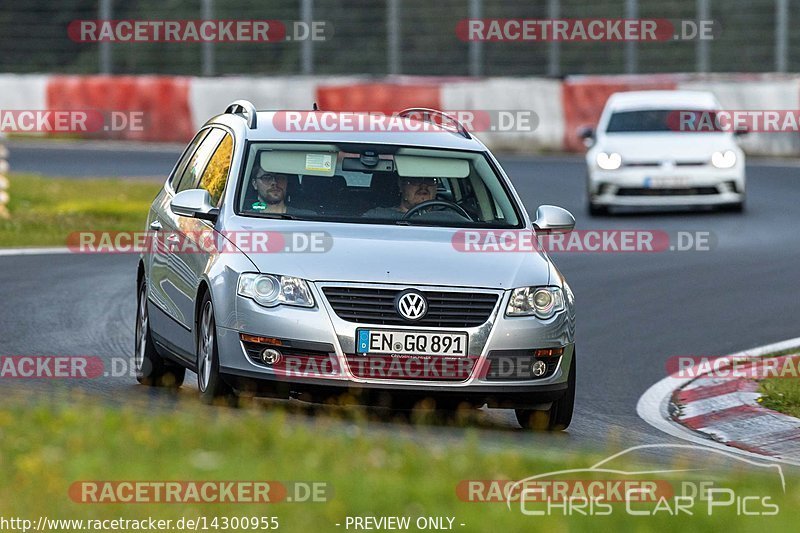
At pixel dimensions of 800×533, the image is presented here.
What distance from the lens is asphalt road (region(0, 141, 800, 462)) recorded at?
33.6ft

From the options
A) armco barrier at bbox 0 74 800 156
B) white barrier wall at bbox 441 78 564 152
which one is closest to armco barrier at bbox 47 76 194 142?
armco barrier at bbox 0 74 800 156

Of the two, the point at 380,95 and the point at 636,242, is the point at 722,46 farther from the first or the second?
the point at 636,242

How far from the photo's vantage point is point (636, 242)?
20.0 m

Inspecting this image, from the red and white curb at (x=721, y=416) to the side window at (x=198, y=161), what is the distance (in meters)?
2.96

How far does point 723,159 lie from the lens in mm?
22688

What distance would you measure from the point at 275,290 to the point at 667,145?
14654mm

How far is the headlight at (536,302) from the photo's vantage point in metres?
8.97

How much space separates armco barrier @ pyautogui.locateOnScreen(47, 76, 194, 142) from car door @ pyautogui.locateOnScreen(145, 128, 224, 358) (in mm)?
22835

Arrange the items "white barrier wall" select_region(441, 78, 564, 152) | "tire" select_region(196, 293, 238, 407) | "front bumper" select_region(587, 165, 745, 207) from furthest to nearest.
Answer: "white barrier wall" select_region(441, 78, 564, 152) < "front bumper" select_region(587, 165, 745, 207) < "tire" select_region(196, 293, 238, 407)

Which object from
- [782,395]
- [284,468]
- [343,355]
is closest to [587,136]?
[782,395]

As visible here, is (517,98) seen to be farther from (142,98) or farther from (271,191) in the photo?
(271,191)

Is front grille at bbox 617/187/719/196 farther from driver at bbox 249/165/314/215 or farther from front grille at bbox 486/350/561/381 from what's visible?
front grille at bbox 486/350/561/381

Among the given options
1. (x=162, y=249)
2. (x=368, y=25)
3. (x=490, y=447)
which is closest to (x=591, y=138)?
(x=368, y=25)

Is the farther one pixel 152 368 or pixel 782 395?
pixel 782 395
